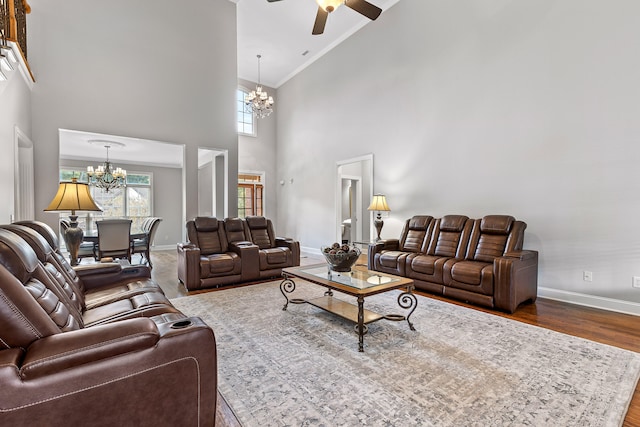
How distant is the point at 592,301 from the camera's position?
12.0ft

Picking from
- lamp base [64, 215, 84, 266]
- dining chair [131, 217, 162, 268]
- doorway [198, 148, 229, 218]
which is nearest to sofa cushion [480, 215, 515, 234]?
doorway [198, 148, 229, 218]

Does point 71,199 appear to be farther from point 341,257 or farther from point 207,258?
point 341,257

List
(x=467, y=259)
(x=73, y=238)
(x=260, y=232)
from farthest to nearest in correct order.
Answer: (x=260, y=232) → (x=467, y=259) → (x=73, y=238)

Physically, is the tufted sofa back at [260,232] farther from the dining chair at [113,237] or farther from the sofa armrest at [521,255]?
the sofa armrest at [521,255]

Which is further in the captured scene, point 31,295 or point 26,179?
point 26,179

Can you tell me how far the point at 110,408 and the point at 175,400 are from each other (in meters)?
0.24

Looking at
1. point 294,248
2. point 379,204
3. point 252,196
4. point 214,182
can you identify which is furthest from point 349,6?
point 252,196

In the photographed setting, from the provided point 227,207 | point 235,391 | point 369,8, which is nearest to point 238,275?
point 227,207

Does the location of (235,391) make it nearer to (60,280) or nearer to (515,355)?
(60,280)

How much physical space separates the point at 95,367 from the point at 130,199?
901cm

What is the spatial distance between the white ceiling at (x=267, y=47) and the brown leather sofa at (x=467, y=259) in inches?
175

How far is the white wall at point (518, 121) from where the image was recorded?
3.53 m

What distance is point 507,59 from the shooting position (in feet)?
14.6

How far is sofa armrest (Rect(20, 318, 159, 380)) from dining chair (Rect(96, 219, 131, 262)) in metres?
4.81
